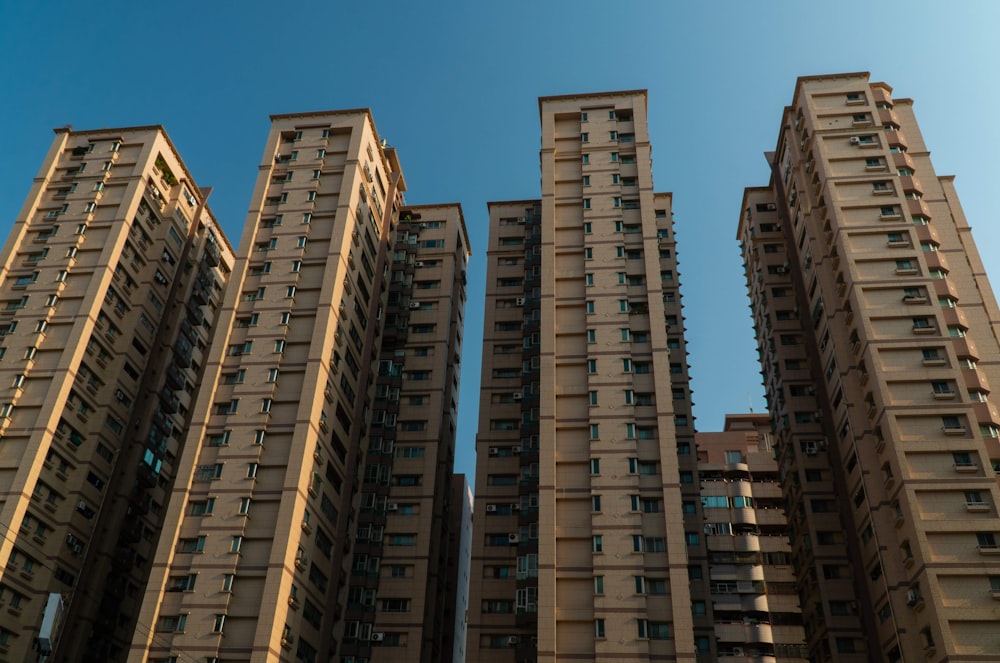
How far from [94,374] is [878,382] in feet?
156

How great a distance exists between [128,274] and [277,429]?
822 inches

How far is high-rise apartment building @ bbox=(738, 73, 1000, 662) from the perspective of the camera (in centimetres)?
4203

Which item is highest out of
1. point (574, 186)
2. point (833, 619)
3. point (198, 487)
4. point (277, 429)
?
point (574, 186)

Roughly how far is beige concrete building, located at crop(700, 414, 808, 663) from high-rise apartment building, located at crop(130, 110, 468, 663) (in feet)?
71.4

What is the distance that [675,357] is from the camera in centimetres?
6081

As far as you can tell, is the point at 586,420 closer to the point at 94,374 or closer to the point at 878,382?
the point at 878,382

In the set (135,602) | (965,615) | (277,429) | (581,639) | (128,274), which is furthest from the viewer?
(128,274)

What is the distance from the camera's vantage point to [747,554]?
71812 millimetres

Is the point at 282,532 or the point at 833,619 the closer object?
the point at 282,532

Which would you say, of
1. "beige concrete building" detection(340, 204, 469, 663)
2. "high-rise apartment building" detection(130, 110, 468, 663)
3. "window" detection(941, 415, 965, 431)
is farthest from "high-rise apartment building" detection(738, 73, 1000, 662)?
"high-rise apartment building" detection(130, 110, 468, 663)

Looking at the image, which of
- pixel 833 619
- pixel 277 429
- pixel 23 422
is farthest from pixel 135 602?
pixel 833 619

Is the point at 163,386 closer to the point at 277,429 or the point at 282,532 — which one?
the point at 277,429

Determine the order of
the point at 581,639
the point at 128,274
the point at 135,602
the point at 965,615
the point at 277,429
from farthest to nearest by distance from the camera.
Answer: the point at 128,274
the point at 135,602
the point at 277,429
the point at 581,639
the point at 965,615

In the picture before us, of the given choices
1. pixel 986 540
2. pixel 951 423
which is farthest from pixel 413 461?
pixel 986 540
